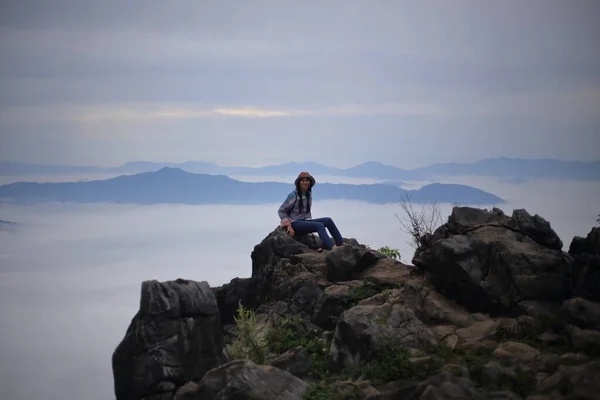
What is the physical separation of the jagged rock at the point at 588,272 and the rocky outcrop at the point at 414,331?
0.11 feet

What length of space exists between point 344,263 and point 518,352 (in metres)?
6.67

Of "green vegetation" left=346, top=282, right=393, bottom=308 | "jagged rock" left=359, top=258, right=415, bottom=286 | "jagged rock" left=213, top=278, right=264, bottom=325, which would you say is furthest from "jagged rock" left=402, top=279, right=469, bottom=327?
"jagged rock" left=213, top=278, right=264, bottom=325

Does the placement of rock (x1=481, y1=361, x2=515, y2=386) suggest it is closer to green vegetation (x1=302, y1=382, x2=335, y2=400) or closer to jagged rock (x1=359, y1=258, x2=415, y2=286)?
green vegetation (x1=302, y1=382, x2=335, y2=400)

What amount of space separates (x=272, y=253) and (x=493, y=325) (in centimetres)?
799

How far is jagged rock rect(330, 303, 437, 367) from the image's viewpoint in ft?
60.6

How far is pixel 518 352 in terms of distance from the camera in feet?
59.1

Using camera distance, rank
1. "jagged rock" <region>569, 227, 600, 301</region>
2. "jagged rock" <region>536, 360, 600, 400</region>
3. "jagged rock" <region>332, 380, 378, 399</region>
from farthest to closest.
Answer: "jagged rock" <region>569, 227, 600, 301</region> < "jagged rock" <region>332, 380, 378, 399</region> < "jagged rock" <region>536, 360, 600, 400</region>

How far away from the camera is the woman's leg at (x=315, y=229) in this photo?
998 inches

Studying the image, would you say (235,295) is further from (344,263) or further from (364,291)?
(364,291)

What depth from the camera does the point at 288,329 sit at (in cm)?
2144

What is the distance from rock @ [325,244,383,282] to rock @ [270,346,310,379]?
423cm

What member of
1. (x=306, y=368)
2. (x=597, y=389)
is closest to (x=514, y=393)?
(x=597, y=389)

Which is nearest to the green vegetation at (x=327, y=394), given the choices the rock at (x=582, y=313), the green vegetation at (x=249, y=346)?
the green vegetation at (x=249, y=346)

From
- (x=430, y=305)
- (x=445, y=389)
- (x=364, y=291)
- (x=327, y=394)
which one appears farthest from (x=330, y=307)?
(x=445, y=389)
